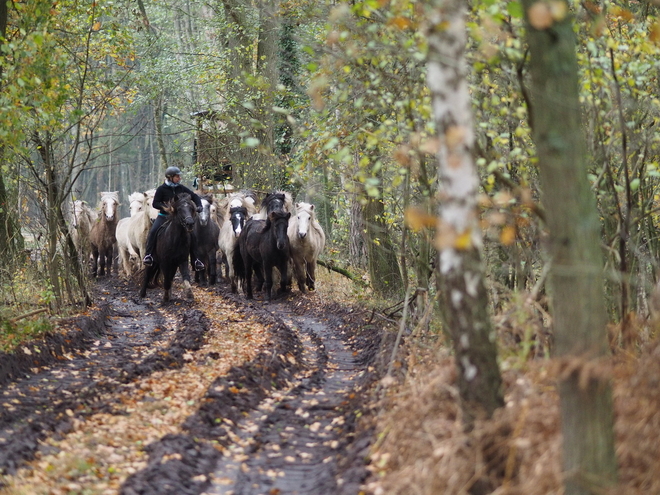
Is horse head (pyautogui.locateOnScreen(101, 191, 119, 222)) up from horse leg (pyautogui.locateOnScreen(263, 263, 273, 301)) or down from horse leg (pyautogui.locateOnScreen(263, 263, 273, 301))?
up

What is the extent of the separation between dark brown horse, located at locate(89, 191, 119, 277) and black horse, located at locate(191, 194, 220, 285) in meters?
4.00

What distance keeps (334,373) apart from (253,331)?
3.21 m

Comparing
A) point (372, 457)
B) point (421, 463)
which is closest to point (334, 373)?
point (372, 457)

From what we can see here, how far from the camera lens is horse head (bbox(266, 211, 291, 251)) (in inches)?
718

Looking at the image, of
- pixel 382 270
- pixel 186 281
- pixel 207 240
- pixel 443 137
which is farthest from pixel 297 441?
pixel 207 240

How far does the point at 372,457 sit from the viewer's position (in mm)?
6199

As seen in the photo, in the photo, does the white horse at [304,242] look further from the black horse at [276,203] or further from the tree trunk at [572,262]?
the tree trunk at [572,262]

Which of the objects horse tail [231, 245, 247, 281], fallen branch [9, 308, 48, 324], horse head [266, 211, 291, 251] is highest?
horse head [266, 211, 291, 251]

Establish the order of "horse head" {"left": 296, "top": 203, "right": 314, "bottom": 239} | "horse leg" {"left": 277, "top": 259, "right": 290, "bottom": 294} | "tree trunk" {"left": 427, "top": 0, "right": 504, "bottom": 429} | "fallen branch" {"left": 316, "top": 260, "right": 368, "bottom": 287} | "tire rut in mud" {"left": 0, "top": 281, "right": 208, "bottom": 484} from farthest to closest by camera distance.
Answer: "horse leg" {"left": 277, "top": 259, "right": 290, "bottom": 294}, "horse head" {"left": 296, "top": 203, "right": 314, "bottom": 239}, "fallen branch" {"left": 316, "top": 260, "right": 368, "bottom": 287}, "tire rut in mud" {"left": 0, "top": 281, "right": 208, "bottom": 484}, "tree trunk" {"left": 427, "top": 0, "right": 504, "bottom": 429}

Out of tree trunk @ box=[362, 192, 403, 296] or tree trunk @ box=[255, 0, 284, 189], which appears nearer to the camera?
tree trunk @ box=[362, 192, 403, 296]

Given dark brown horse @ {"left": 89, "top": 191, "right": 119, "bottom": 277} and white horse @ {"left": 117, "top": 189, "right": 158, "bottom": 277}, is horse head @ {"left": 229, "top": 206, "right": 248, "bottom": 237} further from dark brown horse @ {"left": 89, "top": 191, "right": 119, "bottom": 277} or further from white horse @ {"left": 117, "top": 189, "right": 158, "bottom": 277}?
dark brown horse @ {"left": 89, "top": 191, "right": 119, "bottom": 277}

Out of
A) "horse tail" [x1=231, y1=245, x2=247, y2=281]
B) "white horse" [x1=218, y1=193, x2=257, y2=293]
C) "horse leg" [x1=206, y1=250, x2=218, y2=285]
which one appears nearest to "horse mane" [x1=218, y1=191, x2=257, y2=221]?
"white horse" [x1=218, y1=193, x2=257, y2=293]

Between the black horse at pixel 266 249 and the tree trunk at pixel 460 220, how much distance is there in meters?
13.3

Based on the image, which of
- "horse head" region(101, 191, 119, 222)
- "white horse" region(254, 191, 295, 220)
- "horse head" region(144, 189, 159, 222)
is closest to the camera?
"white horse" region(254, 191, 295, 220)
